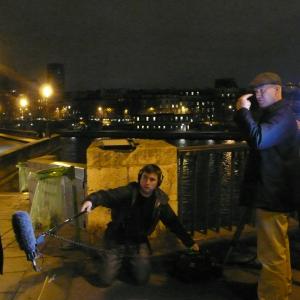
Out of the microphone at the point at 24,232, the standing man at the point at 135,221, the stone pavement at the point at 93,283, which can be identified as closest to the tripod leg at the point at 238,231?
the stone pavement at the point at 93,283

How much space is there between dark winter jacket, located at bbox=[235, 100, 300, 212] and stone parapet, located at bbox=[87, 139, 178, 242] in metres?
2.17

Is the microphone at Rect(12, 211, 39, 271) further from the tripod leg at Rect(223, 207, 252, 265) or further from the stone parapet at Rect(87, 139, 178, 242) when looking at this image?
the tripod leg at Rect(223, 207, 252, 265)

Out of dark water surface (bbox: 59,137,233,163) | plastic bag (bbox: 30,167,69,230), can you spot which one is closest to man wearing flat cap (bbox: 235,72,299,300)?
plastic bag (bbox: 30,167,69,230)

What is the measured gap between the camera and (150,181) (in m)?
4.85

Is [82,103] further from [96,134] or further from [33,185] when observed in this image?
[33,185]

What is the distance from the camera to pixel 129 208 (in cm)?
500

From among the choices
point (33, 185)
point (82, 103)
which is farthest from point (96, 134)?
point (33, 185)

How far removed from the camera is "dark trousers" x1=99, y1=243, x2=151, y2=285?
15.9ft

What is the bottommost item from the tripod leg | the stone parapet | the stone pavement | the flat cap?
the stone pavement

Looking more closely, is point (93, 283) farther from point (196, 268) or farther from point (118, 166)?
point (118, 166)

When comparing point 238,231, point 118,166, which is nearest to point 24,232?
point 118,166

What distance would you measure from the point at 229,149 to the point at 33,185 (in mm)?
3136

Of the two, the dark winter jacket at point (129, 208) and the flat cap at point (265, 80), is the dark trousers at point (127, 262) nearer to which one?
the dark winter jacket at point (129, 208)

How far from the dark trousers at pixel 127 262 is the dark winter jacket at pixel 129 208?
0.17 metres
